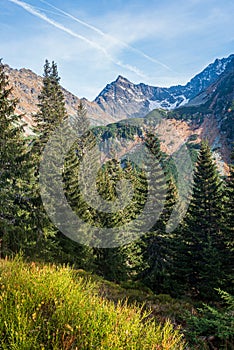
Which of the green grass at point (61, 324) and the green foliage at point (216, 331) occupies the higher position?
the green grass at point (61, 324)

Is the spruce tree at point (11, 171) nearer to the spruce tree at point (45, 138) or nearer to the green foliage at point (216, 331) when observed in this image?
the spruce tree at point (45, 138)

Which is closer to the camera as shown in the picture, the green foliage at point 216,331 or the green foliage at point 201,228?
the green foliage at point 216,331

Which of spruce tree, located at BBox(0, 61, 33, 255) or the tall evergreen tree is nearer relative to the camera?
spruce tree, located at BBox(0, 61, 33, 255)

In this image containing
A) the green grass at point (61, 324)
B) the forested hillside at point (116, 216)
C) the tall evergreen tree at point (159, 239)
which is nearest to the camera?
the green grass at point (61, 324)

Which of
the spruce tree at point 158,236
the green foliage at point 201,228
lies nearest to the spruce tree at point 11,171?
the spruce tree at point 158,236

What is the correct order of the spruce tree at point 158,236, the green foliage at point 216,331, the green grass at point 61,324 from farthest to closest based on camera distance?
the spruce tree at point 158,236
the green foliage at point 216,331
the green grass at point 61,324

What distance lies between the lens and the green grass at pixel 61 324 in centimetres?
281

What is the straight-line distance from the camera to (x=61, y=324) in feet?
10.1

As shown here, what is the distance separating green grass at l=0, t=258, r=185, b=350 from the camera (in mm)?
2809

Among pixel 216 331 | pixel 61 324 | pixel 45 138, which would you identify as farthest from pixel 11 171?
pixel 61 324

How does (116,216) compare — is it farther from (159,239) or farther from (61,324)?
(61,324)

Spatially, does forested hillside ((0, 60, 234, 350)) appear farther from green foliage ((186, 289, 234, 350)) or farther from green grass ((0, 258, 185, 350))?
green grass ((0, 258, 185, 350))

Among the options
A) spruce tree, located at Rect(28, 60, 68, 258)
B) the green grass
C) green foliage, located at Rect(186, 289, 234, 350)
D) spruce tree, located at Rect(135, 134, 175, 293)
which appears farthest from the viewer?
spruce tree, located at Rect(135, 134, 175, 293)

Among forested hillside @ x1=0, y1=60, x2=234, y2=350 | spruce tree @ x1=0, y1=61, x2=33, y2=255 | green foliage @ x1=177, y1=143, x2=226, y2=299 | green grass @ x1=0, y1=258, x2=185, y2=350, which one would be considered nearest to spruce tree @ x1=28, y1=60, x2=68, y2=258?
forested hillside @ x1=0, y1=60, x2=234, y2=350
